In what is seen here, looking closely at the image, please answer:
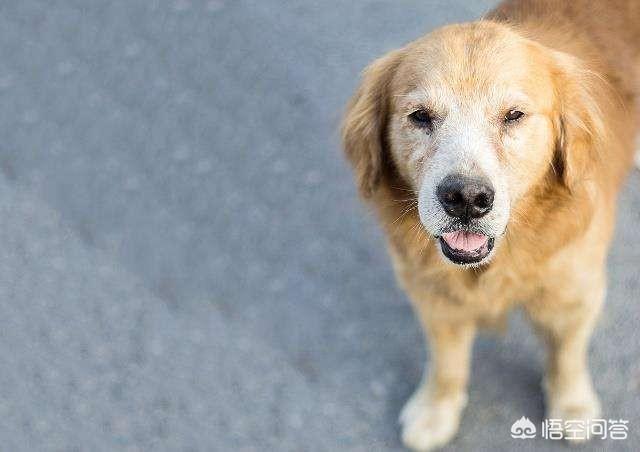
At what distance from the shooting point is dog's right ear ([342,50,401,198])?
2490mm

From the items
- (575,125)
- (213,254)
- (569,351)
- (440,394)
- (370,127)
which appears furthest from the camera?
(213,254)

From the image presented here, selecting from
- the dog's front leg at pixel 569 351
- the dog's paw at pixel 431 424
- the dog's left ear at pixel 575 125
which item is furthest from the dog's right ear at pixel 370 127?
the dog's paw at pixel 431 424

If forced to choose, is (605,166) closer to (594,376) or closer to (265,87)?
(594,376)

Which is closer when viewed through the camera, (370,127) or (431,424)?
(370,127)

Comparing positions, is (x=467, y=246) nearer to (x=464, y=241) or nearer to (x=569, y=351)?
(x=464, y=241)

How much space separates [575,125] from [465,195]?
1.67 feet

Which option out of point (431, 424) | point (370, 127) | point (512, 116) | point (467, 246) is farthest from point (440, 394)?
point (512, 116)

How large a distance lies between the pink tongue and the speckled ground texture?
932 mm

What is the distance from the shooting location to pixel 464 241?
2.29 meters

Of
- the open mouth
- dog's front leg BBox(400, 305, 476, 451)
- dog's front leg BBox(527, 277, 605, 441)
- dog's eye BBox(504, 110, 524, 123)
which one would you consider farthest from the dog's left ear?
dog's front leg BBox(400, 305, 476, 451)

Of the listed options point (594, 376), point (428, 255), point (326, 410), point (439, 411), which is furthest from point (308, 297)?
point (594, 376)

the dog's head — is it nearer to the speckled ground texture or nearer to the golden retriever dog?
the golden retriever dog

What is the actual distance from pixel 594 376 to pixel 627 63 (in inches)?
46.3

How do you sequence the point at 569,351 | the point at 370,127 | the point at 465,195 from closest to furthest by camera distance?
the point at 465,195
the point at 370,127
the point at 569,351
